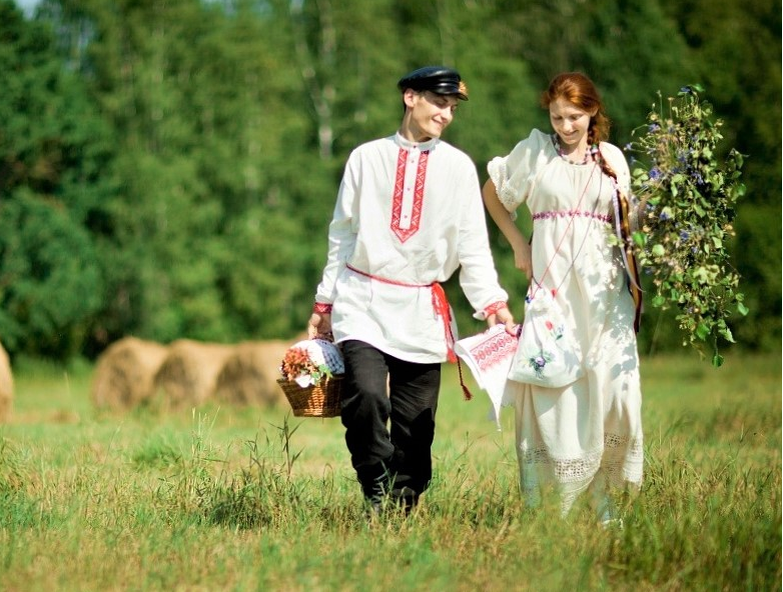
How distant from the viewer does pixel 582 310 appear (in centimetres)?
507

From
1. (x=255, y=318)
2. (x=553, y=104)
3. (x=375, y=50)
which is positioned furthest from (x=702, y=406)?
(x=375, y=50)

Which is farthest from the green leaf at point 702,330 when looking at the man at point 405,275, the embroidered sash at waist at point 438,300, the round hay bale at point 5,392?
the round hay bale at point 5,392

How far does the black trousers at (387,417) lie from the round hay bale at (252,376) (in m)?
6.90

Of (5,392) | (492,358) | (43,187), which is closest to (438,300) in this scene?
(492,358)

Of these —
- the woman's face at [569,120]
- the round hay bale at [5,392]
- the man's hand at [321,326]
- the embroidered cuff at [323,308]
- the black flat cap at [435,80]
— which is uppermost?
the black flat cap at [435,80]

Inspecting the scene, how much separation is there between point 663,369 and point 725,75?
6.09 meters

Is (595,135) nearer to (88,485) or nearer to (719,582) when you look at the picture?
(719,582)

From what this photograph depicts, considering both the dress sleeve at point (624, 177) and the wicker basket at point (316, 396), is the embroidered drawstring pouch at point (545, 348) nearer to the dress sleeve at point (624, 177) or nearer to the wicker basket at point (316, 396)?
the dress sleeve at point (624, 177)

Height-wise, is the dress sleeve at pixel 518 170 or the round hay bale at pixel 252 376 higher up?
the dress sleeve at pixel 518 170

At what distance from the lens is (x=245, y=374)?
12258 millimetres

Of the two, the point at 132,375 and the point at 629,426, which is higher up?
the point at 629,426

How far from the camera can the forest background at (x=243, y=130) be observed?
16.4 meters

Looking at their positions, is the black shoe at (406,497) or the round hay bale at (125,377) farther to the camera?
the round hay bale at (125,377)

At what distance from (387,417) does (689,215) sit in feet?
5.15
